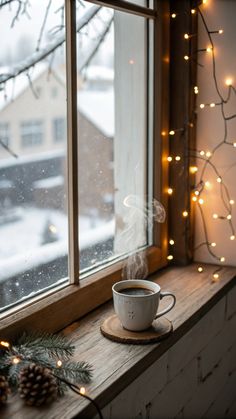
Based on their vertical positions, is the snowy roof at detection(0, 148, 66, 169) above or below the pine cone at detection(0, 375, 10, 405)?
above

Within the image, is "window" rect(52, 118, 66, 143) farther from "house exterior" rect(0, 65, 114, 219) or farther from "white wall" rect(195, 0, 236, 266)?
"white wall" rect(195, 0, 236, 266)

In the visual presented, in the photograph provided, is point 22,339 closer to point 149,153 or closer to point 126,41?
point 149,153

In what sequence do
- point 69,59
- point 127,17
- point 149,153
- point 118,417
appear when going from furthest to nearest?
point 149,153
point 127,17
point 69,59
point 118,417

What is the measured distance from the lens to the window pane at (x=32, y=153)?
4.81ft

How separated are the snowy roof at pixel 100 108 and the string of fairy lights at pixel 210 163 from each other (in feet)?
0.73

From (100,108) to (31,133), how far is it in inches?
14.8

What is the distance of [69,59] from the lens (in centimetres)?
156

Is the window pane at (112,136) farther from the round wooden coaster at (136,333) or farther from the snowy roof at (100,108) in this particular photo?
the round wooden coaster at (136,333)

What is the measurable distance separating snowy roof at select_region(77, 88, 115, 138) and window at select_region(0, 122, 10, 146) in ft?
1.27

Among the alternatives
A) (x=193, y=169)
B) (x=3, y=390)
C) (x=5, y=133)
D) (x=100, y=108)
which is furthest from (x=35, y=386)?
(x=193, y=169)

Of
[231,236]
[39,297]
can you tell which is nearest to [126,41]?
[231,236]

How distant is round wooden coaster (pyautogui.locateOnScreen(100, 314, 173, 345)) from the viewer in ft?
4.98

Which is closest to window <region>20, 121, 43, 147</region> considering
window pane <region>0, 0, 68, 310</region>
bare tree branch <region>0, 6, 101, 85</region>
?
window pane <region>0, 0, 68, 310</region>

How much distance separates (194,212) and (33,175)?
75 cm
